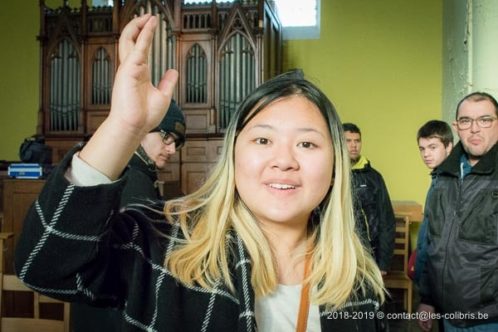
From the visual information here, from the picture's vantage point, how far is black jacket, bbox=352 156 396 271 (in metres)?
3.22

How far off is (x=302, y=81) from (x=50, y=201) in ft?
2.20

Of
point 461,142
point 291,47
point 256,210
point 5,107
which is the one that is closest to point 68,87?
point 5,107

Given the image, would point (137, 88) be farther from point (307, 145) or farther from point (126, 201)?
point (126, 201)

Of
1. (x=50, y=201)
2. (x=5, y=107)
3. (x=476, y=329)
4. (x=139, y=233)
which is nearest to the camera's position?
(x=50, y=201)

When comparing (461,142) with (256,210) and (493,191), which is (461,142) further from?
(256,210)

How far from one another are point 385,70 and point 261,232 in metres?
5.29

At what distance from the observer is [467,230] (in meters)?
1.92

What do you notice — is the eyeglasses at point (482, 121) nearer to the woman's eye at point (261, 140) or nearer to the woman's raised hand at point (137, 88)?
the woman's eye at point (261, 140)

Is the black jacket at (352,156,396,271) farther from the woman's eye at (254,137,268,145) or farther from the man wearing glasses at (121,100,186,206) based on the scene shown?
the woman's eye at (254,137,268,145)

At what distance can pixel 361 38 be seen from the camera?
5812mm

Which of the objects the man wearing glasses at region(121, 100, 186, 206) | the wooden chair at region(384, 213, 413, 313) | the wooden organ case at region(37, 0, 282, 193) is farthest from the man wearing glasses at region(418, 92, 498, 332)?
the wooden organ case at region(37, 0, 282, 193)

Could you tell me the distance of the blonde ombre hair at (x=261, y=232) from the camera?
899 mm

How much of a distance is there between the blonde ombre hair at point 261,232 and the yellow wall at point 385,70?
4.74m

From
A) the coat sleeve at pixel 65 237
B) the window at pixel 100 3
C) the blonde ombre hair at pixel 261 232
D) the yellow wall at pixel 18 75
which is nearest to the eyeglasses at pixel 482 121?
the blonde ombre hair at pixel 261 232
